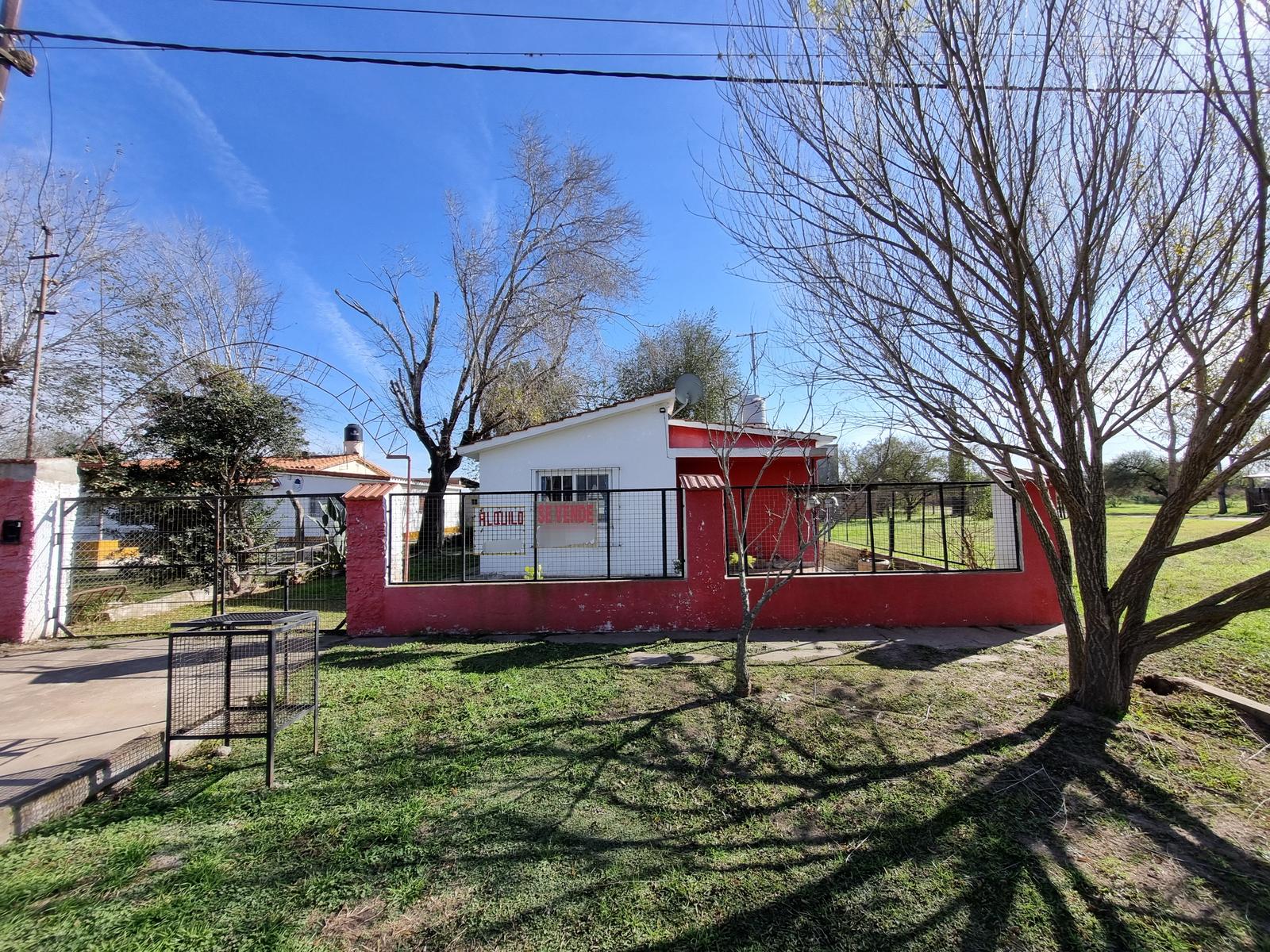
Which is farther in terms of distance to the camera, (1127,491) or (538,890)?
(1127,491)

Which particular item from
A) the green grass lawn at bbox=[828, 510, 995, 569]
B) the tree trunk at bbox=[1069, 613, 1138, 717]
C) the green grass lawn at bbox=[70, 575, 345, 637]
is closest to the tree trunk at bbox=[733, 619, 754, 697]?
the tree trunk at bbox=[1069, 613, 1138, 717]

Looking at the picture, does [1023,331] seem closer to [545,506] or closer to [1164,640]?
[1164,640]

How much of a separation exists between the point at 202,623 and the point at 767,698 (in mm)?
4252

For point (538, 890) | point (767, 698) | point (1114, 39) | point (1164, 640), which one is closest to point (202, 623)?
point (538, 890)

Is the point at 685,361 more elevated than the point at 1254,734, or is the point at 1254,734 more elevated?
the point at 685,361

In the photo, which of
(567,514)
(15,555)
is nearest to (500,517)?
(567,514)

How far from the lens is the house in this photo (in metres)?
8.46

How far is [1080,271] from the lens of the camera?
3955 mm

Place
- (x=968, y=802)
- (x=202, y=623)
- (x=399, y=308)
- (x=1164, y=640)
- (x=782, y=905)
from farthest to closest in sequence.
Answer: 1. (x=399, y=308)
2. (x=1164, y=640)
3. (x=202, y=623)
4. (x=968, y=802)
5. (x=782, y=905)

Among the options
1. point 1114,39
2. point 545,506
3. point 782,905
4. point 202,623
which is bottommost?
point 782,905

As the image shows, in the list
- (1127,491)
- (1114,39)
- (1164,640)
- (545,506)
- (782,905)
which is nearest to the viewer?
(782,905)

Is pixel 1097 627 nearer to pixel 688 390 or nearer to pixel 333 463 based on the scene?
pixel 688 390

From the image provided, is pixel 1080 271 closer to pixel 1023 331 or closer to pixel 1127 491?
pixel 1023 331

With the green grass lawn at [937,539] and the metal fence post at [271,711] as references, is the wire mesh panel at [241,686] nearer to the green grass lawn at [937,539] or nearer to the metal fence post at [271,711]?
the metal fence post at [271,711]
